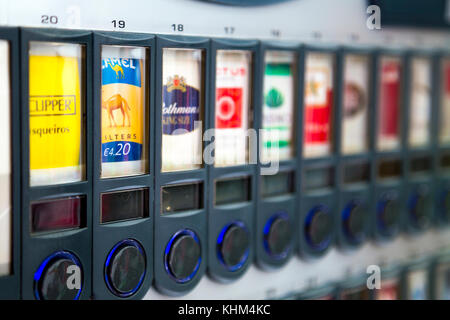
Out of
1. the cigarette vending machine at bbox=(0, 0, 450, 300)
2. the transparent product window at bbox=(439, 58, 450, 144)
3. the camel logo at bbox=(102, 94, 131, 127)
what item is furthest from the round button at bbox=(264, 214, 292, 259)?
the transparent product window at bbox=(439, 58, 450, 144)

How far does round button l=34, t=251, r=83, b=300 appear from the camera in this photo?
1.54 m

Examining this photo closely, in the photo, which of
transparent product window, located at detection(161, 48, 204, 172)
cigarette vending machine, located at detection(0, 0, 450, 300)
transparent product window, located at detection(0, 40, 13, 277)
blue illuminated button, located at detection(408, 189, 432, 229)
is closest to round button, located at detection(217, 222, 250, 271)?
cigarette vending machine, located at detection(0, 0, 450, 300)

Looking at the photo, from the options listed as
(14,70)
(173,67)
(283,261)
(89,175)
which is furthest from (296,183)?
(14,70)

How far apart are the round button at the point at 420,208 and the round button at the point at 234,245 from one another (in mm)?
886

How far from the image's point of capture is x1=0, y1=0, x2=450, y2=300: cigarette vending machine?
1534 millimetres

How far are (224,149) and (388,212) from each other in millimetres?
847

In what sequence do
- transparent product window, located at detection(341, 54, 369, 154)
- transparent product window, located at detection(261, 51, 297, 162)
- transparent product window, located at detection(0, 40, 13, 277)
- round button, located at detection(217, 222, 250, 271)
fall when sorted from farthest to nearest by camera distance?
1. transparent product window, located at detection(341, 54, 369, 154)
2. transparent product window, located at detection(261, 51, 297, 162)
3. round button, located at detection(217, 222, 250, 271)
4. transparent product window, located at detection(0, 40, 13, 277)

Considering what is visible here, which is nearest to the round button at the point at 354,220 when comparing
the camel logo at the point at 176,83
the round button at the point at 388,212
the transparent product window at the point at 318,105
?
the round button at the point at 388,212

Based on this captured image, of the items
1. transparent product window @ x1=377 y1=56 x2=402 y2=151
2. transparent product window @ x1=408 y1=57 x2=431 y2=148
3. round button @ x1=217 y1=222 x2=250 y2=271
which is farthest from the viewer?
transparent product window @ x1=408 y1=57 x2=431 y2=148

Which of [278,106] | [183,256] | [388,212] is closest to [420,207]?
[388,212]

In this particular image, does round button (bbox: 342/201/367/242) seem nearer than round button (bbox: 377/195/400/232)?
Yes

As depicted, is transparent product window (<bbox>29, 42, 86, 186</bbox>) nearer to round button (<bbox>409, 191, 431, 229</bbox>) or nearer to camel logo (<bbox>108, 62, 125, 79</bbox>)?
camel logo (<bbox>108, 62, 125, 79</bbox>)

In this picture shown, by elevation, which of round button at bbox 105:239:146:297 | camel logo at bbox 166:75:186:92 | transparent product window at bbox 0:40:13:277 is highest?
camel logo at bbox 166:75:186:92

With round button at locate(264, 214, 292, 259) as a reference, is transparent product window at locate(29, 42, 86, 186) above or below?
above
